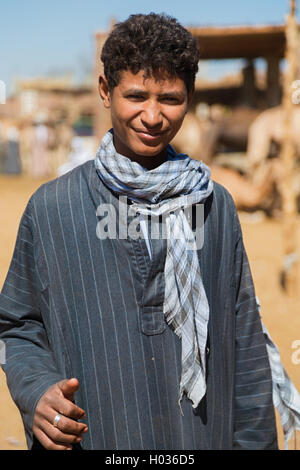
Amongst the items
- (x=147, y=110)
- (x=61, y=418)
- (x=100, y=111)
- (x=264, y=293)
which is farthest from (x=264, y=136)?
(x=61, y=418)

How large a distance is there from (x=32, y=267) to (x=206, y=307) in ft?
1.48

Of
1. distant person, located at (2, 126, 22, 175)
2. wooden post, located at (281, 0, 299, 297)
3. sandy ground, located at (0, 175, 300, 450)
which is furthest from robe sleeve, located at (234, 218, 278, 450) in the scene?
distant person, located at (2, 126, 22, 175)

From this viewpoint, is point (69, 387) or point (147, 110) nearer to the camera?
point (69, 387)

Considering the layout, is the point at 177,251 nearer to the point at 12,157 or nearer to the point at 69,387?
the point at 69,387

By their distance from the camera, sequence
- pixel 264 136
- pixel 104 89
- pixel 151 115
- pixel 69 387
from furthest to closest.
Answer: pixel 264 136 → pixel 104 89 → pixel 151 115 → pixel 69 387

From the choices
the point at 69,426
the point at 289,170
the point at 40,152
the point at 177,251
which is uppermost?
the point at 177,251

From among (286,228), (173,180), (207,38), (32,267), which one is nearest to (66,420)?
(32,267)

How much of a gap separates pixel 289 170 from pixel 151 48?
16.5ft

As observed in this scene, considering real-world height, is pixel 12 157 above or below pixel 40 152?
below

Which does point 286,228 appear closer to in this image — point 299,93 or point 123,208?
point 299,93

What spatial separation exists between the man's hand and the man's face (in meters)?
0.60

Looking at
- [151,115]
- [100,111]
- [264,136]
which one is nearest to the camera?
[151,115]

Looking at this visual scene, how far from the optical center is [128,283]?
4.82ft

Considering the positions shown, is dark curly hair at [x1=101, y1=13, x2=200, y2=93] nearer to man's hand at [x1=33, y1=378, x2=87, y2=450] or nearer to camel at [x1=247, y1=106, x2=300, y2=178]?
man's hand at [x1=33, y1=378, x2=87, y2=450]
